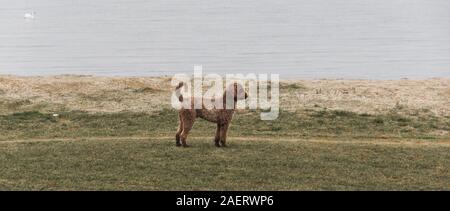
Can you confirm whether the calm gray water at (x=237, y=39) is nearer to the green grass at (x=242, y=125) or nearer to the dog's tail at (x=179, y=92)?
the green grass at (x=242, y=125)

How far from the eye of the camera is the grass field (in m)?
14.4

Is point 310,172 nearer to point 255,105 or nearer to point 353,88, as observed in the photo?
point 255,105

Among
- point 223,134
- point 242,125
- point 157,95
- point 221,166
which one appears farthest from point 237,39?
point 221,166

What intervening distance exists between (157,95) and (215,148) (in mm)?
10412

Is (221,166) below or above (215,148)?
below

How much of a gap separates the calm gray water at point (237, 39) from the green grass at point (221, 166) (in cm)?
2639

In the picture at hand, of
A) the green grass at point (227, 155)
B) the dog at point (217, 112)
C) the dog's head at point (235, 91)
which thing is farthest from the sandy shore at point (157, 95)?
the dog's head at point (235, 91)

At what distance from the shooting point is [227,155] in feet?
53.6

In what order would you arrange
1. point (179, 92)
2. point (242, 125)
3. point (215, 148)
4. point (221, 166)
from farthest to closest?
point (242, 125) → point (215, 148) → point (179, 92) → point (221, 166)

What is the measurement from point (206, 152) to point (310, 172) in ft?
8.83

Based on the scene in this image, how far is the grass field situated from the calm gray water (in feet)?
63.0

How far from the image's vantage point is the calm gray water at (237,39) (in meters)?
48.3

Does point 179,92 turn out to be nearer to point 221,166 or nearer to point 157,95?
point 221,166

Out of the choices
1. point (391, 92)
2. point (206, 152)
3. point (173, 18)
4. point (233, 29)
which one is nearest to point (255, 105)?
point (391, 92)
